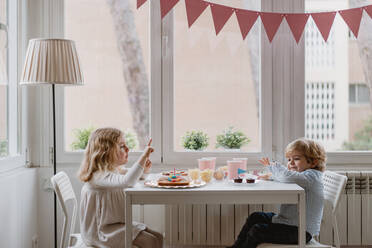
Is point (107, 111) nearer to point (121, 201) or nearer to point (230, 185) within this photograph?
point (121, 201)

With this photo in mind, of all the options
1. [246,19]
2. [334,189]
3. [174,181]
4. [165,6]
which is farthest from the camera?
[246,19]

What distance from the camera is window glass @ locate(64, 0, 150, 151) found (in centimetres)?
298

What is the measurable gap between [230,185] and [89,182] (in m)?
0.76

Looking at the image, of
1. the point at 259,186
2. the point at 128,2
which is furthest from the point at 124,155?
the point at 128,2

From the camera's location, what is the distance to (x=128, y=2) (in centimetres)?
299

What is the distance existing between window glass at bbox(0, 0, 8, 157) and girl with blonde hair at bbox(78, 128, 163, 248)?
595 millimetres

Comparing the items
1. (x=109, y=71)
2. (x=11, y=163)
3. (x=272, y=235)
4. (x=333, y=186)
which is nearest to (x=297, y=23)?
(x=333, y=186)

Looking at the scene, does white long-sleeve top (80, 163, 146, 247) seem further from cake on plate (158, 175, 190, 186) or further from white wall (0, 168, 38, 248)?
white wall (0, 168, 38, 248)

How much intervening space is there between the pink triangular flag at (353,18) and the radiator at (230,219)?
3.17 ft

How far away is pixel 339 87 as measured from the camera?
3.05m

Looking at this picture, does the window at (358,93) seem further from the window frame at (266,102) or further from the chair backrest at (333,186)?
the chair backrest at (333,186)

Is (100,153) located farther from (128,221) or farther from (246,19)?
(246,19)

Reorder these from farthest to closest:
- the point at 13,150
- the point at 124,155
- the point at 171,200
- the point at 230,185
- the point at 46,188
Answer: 1. the point at 46,188
2. the point at 13,150
3. the point at 124,155
4. the point at 230,185
5. the point at 171,200

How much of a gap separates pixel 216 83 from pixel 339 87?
35.6 inches
